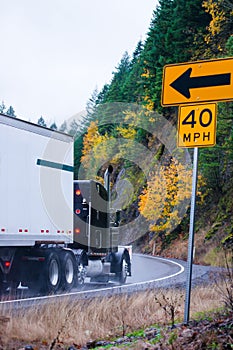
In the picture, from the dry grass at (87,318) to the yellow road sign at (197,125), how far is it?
2.18 m

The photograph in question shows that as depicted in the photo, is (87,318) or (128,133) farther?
(128,133)

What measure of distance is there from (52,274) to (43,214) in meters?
1.63

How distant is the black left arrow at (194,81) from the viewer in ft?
28.0

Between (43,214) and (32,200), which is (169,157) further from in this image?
(32,200)

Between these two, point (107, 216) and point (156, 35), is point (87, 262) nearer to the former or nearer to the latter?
point (107, 216)

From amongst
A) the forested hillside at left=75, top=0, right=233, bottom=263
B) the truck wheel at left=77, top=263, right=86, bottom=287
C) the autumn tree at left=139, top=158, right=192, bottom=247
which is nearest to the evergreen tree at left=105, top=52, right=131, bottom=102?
the forested hillside at left=75, top=0, right=233, bottom=263

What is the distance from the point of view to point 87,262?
744 inches

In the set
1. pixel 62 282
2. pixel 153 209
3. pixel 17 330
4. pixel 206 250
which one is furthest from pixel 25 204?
pixel 153 209

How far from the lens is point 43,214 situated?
52.1 feet

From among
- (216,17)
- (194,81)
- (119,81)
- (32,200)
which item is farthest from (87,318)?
(119,81)

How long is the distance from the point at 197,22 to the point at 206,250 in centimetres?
2517

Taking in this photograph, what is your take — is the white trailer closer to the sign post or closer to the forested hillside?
the sign post

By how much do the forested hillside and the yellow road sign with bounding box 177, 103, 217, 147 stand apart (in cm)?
2813

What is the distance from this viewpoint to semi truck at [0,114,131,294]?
14.6 metres
